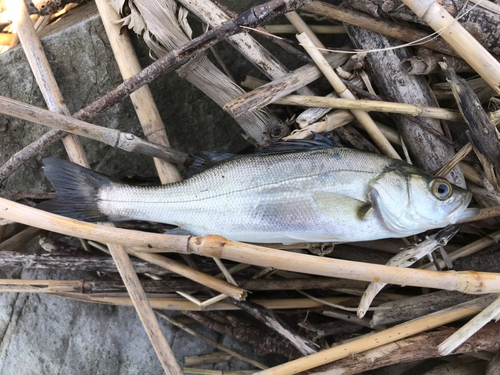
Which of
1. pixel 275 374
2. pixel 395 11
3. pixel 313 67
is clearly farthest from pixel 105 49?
pixel 275 374

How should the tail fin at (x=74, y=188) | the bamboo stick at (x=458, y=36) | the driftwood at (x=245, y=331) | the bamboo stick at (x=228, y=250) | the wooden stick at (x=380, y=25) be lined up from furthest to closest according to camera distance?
the driftwood at (x=245, y=331)
the wooden stick at (x=380, y=25)
the tail fin at (x=74, y=188)
the bamboo stick at (x=458, y=36)
the bamboo stick at (x=228, y=250)

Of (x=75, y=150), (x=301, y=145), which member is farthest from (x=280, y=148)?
(x=75, y=150)

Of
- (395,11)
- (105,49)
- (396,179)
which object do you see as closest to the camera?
(396,179)

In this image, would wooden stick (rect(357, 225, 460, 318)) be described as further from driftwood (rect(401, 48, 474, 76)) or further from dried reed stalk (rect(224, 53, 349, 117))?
dried reed stalk (rect(224, 53, 349, 117))

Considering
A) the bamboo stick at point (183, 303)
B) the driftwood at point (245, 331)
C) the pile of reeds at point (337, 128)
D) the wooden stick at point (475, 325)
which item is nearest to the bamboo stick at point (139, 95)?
the pile of reeds at point (337, 128)

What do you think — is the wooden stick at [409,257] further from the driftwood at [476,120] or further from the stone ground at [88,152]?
the stone ground at [88,152]

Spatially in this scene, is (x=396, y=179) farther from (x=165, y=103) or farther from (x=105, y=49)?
(x=105, y=49)

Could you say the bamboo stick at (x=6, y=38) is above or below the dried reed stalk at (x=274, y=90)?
above

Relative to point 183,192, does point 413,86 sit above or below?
above

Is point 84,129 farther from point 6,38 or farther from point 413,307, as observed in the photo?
point 413,307
